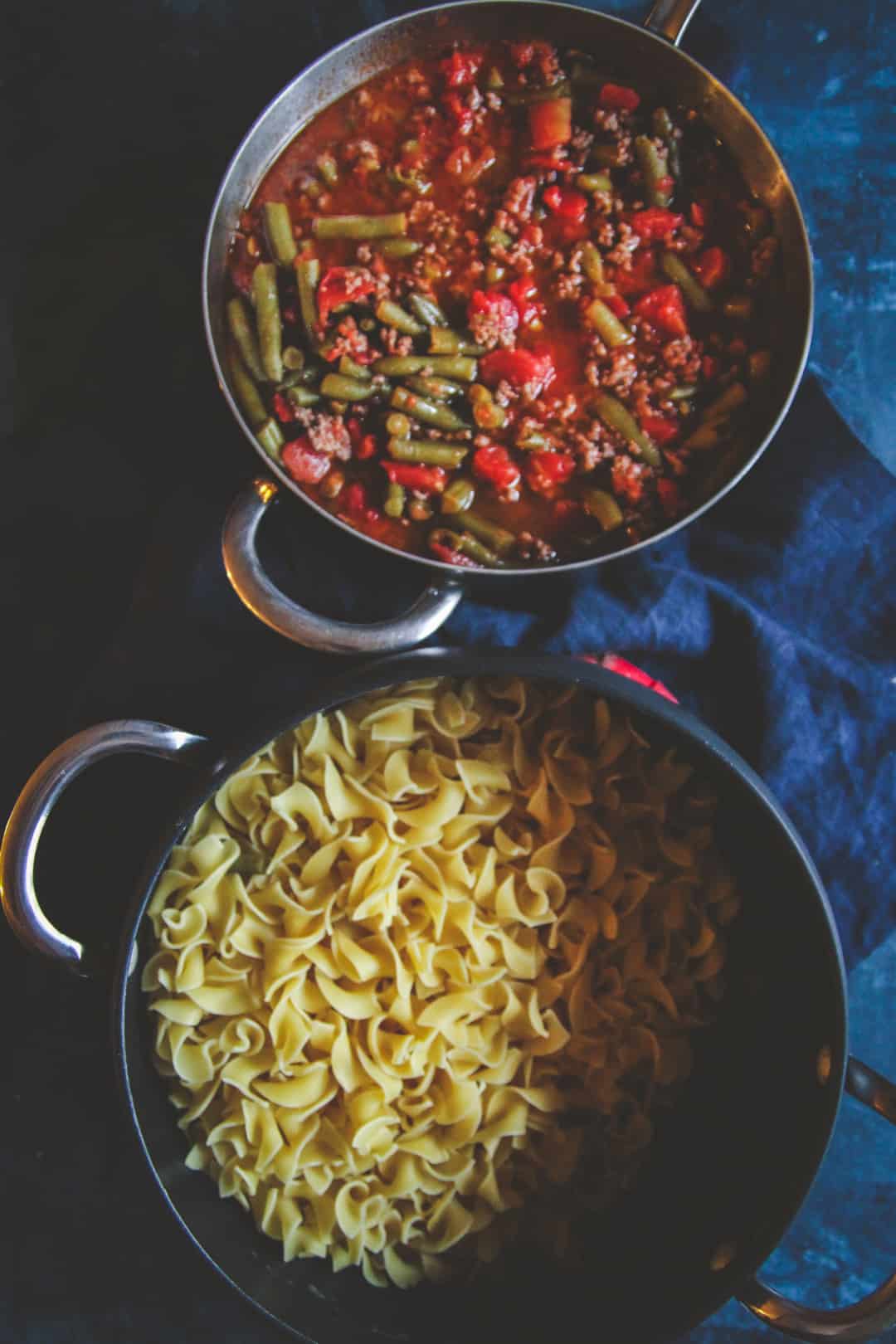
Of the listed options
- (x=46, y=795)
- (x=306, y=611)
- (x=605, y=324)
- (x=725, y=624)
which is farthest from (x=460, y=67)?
(x=46, y=795)

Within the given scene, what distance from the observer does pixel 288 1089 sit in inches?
113

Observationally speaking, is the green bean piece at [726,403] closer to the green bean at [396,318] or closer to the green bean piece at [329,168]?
the green bean at [396,318]

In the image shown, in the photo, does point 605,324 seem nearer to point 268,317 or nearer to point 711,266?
point 711,266

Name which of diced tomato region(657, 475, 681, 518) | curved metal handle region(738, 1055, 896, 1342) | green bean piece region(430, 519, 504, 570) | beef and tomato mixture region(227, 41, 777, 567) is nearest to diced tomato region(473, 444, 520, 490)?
beef and tomato mixture region(227, 41, 777, 567)

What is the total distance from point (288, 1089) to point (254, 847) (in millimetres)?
602

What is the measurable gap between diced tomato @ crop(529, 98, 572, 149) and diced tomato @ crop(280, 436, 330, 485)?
0.94m

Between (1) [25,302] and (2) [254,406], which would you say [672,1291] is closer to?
(2) [254,406]

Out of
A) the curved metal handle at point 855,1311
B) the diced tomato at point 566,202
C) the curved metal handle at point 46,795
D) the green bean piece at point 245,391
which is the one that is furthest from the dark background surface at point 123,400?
the curved metal handle at point 855,1311

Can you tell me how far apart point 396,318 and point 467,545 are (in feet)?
1.89

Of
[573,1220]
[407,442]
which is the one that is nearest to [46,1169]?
[573,1220]

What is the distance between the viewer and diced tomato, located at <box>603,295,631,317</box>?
2.86 meters

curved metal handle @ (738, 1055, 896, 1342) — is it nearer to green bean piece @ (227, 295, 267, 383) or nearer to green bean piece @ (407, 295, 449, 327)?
green bean piece @ (407, 295, 449, 327)

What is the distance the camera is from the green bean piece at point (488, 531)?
2.82 m

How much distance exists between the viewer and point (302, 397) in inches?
111
